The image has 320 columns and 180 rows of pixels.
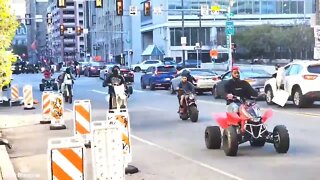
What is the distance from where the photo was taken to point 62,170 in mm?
6492

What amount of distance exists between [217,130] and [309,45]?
60093 millimetres

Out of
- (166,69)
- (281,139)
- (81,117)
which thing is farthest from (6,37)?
(166,69)

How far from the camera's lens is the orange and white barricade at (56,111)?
669 inches

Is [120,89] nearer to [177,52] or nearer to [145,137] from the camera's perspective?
[145,137]

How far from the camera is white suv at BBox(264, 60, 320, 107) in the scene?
2153 centimetres

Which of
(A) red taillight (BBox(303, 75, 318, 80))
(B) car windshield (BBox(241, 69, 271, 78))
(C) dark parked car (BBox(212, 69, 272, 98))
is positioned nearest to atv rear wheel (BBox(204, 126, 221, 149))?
(A) red taillight (BBox(303, 75, 318, 80))

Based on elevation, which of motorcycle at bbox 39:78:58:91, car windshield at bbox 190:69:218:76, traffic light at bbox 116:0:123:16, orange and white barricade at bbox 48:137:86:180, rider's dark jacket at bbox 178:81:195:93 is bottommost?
motorcycle at bbox 39:78:58:91

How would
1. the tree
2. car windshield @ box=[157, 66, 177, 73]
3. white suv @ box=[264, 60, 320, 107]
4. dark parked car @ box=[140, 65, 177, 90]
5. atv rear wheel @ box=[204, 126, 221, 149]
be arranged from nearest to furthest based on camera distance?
atv rear wheel @ box=[204, 126, 221, 149] → the tree → white suv @ box=[264, 60, 320, 107] → dark parked car @ box=[140, 65, 177, 90] → car windshield @ box=[157, 66, 177, 73]

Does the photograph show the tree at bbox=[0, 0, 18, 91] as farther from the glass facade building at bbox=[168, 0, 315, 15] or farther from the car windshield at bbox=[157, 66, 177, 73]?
the glass facade building at bbox=[168, 0, 315, 15]

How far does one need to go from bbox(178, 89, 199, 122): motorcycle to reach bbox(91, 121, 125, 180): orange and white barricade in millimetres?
9823

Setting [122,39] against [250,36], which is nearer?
[250,36]

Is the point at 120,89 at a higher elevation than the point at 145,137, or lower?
higher

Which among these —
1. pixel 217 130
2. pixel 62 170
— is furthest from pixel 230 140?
pixel 62 170

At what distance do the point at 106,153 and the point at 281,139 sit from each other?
4.44 meters
